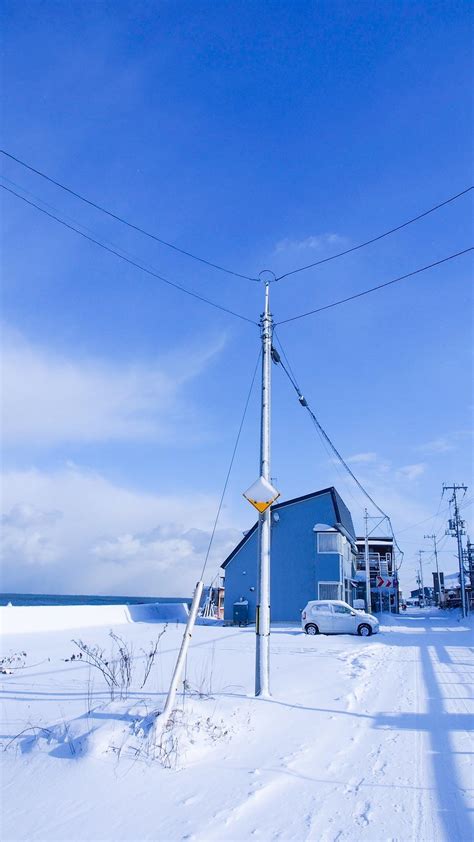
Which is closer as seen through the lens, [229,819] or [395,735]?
[229,819]

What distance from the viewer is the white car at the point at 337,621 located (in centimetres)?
2473

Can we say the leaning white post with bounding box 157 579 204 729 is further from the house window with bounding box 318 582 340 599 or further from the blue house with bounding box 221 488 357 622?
the house window with bounding box 318 582 340 599

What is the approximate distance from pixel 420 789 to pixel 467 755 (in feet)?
4.63

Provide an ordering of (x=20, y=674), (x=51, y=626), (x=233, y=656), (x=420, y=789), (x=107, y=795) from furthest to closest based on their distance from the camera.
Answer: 1. (x=51, y=626)
2. (x=233, y=656)
3. (x=20, y=674)
4. (x=420, y=789)
5. (x=107, y=795)

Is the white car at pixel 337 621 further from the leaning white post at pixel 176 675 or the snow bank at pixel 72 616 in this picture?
the leaning white post at pixel 176 675

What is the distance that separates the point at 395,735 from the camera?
23.6 feet

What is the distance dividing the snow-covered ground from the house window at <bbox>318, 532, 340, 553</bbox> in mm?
22679

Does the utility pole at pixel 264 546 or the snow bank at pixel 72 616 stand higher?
the utility pole at pixel 264 546

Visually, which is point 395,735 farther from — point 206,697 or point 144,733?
point 144,733

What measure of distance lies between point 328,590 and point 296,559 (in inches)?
97.0

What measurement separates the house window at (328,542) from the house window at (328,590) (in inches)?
73.8

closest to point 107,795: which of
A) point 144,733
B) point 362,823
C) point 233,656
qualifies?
point 144,733

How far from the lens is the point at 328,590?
32.5m

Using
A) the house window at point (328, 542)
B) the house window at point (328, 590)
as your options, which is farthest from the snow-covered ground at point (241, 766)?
the house window at point (328, 542)
